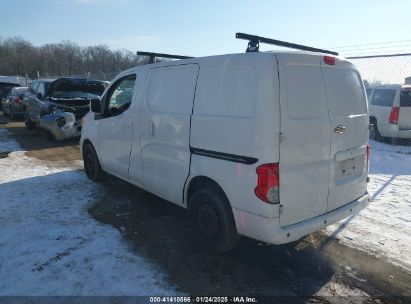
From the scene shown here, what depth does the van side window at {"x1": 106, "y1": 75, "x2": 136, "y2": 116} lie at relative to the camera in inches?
214

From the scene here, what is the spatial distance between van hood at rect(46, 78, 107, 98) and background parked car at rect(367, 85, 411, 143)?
866 centimetres

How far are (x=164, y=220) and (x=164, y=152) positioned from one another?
1054 mm

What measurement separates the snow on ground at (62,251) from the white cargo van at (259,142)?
0.91 meters

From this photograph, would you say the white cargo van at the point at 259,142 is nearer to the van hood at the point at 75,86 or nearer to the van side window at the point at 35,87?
the van hood at the point at 75,86

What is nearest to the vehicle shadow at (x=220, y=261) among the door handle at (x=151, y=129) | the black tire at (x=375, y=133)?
the door handle at (x=151, y=129)

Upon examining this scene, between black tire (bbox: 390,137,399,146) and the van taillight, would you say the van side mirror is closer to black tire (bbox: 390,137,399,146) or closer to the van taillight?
the van taillight

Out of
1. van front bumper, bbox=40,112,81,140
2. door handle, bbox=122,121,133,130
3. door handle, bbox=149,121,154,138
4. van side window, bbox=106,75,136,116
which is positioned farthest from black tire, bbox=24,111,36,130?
door handle, bbox=149,121,154,138

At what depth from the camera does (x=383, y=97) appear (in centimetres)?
1158

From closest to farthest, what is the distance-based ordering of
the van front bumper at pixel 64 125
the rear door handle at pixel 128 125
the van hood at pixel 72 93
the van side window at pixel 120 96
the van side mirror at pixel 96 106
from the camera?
the rear door handle at pixel 128 125, the van side window at pixel 120 96, the van side mirror at pixel 96 106, the van front bumper at pixel 64 125, the van hood at pixel 72 93

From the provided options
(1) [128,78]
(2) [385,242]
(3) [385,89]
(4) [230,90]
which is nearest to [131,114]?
(1) [128,78]

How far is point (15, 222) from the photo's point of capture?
488 centimetres

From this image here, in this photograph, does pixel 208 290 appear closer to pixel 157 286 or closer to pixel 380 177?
pixel 157 286

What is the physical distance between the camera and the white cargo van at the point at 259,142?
11.0 ft

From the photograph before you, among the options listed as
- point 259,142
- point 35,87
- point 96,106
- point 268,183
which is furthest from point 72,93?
point 268,183
